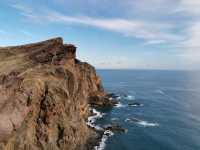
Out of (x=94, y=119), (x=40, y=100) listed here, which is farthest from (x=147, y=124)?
(x=40, y=100)

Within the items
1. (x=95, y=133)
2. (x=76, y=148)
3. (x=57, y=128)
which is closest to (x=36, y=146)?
(x=57, y=128)

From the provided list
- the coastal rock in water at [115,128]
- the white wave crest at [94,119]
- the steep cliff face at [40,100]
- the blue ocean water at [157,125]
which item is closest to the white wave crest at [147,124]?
the blue ocean water at [157,125]

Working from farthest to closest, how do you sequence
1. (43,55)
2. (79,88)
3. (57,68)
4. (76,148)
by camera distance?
(79,88) < (43,55) < (57,68) < (76,148)

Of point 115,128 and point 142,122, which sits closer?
point 115,128

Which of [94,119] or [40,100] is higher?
[40,100]

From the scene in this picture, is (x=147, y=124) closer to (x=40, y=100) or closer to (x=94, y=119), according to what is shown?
(x=94, y=119)

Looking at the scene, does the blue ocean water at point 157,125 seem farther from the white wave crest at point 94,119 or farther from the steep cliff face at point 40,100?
the steep cliff face at point 40,100

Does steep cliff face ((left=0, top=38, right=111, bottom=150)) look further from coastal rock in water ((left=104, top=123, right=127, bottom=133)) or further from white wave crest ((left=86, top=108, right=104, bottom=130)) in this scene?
white wave crest ((left=86, top=108, right=104, bottom=130))

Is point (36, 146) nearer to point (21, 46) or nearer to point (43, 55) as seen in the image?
point (43, 55)

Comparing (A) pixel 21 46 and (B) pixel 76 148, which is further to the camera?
(A) pixel 21 46
